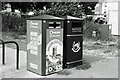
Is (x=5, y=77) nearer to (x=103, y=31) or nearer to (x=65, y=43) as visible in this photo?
(x=65, y=43)

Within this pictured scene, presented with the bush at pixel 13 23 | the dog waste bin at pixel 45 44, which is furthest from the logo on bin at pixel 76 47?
the bush at pixel 13 23

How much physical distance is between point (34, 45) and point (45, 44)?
0.37 meters

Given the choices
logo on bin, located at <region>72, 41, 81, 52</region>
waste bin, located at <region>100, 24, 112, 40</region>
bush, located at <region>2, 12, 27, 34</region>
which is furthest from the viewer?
bush, located at <region>2, 12, 27, 34</region>

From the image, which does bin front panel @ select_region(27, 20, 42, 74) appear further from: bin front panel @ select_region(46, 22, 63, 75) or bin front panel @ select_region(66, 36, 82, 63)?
bin front panel @ select_region(66, 36, 82, 63)

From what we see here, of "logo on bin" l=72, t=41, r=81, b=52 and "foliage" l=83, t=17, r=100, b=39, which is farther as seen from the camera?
"foliage" l=83, t=17, r=100, b=39

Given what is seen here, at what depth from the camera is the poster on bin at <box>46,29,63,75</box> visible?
4.94 m

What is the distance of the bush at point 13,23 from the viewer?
15.6 meters

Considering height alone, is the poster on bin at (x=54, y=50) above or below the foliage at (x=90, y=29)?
below

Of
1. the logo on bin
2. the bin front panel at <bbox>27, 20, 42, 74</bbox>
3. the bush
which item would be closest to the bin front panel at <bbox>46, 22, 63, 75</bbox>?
the bin front panel at <bbox>27, 20, 42, 74</bbox>

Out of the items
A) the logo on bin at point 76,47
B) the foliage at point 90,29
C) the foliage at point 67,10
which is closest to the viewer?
the logo on bin at point 76,47

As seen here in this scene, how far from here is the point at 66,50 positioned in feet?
17.9

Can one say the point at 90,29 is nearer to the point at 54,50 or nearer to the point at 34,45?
the point at 54,50

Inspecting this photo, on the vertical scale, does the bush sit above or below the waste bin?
above

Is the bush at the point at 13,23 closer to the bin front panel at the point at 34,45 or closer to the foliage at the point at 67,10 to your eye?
the foliage at the point at 67,10
